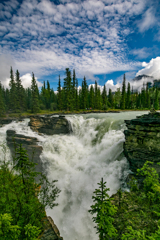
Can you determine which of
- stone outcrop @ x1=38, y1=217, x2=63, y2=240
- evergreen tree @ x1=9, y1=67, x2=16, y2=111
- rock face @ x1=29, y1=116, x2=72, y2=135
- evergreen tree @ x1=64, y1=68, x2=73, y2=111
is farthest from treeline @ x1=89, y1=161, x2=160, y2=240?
evergreen tree @ x1=9, y1=67, x2=16, y2=111

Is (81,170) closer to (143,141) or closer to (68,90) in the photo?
(143,141)

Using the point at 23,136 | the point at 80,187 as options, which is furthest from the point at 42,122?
the point at 80,187

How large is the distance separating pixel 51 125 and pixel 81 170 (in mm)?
13120

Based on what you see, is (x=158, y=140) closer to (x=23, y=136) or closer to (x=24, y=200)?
(x=24, y=200)

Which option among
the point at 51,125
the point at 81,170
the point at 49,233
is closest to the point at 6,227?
the point at 49,233

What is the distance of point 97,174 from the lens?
11.0 metres

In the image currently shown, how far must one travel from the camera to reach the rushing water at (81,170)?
8.28m

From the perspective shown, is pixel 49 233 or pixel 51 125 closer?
pixel 49 233

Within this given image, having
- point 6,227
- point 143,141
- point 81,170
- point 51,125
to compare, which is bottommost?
point 81,170

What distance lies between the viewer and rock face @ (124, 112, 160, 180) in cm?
834

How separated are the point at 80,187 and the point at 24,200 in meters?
7.11

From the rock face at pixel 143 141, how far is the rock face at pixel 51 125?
47.5 ft

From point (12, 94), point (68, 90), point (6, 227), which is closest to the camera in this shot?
point (6, 227)

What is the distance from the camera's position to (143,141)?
8.99m
